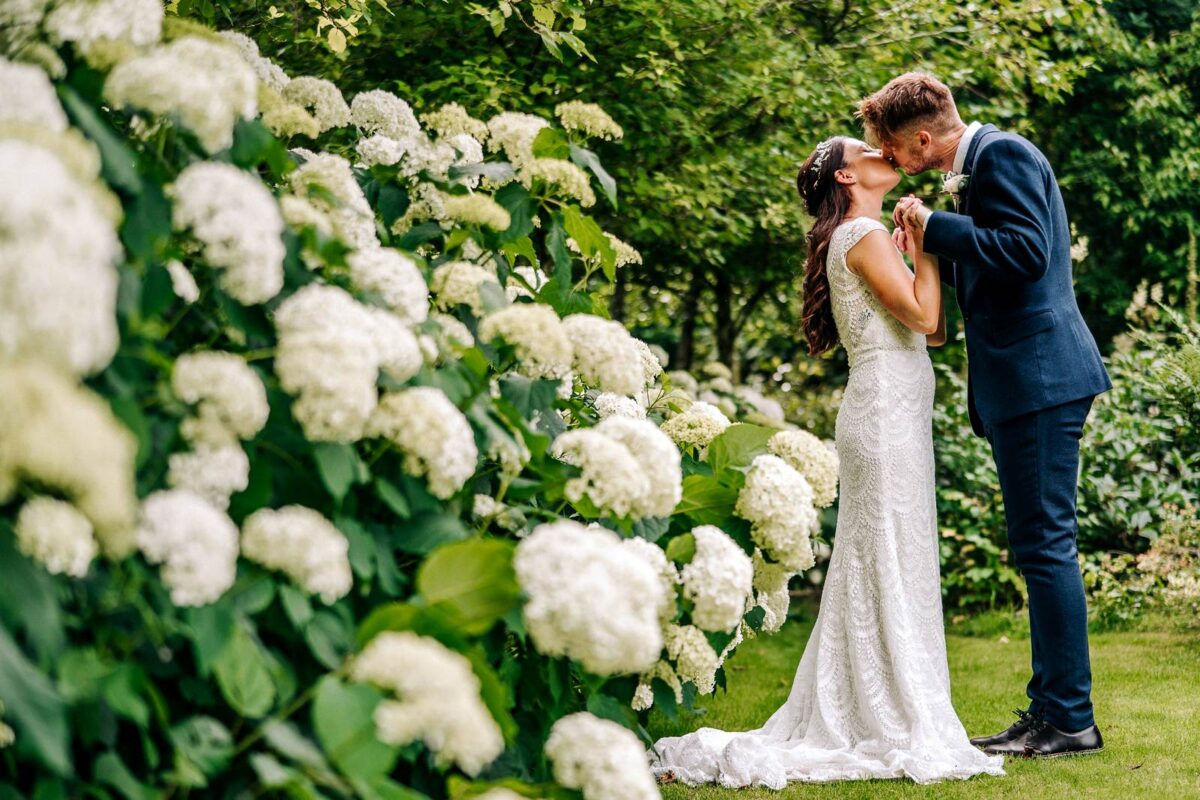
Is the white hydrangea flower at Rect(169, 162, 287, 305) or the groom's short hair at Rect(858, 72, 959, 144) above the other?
the groom's short hair at Rect(858, 72, 959, 144)

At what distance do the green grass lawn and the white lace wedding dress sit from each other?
256 millimetres

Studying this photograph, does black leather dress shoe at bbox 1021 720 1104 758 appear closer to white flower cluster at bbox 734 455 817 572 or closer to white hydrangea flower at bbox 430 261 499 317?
white flower cluster at bbox 734 455 817 572

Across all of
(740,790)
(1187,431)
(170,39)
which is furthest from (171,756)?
(1187,431)

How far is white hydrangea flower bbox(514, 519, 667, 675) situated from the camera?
1.79 metres

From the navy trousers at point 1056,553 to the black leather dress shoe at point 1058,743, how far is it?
0.08 feet

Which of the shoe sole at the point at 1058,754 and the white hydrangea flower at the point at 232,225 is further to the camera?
the shoe sole at the point at 1058,754

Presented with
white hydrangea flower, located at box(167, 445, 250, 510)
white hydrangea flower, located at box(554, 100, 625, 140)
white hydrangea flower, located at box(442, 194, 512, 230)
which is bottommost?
white hydrangea flower, located at box(167, 445, 250, 510)

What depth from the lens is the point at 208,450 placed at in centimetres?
168

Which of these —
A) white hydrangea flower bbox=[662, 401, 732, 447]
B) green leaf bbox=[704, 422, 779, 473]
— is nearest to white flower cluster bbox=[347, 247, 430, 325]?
green leaf bbox=[704, 422, 779, 473]

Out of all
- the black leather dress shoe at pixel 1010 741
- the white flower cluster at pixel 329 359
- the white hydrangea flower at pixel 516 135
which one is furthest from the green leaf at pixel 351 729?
the black leather dress shoe at pixel 1010 741

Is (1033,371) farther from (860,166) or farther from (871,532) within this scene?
(860,166)

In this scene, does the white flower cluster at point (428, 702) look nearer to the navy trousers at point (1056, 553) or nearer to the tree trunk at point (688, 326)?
the navy trousers at point (1056, 553)

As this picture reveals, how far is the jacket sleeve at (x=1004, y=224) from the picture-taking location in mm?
3660

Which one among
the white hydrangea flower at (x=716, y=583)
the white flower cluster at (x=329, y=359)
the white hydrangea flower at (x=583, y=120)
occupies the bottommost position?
the white hydrangea flower at (x=716, y=583)
